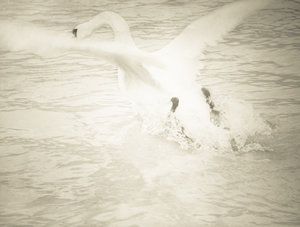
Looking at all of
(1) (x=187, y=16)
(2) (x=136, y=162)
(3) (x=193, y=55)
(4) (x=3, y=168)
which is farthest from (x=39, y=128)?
(1) (x=187, y=16)

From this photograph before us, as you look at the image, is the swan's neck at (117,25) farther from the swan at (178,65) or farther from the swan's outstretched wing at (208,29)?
the swan's outstretched wing at (208,29)

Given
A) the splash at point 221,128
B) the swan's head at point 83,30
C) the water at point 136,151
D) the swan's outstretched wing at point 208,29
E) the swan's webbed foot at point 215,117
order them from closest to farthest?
the water at point 136,151 → the splash at point 221,128 → the swan's webbed foot at point 215,117 → the swan's outstretched wing at point 208,29 → the swan's head at point 83,30

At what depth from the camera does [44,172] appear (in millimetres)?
2648

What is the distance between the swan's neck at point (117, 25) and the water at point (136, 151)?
2.01 feet

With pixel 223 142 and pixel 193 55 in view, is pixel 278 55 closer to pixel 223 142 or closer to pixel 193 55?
pixel 193 55

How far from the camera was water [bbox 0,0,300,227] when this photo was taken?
219 cm

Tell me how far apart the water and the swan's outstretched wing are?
1.69 ft

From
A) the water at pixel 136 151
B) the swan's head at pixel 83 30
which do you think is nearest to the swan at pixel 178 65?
the swan's head at pixel 83 30

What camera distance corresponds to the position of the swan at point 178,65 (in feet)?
10.4

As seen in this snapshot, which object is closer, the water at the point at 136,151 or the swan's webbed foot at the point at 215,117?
the water at the point at 136,151

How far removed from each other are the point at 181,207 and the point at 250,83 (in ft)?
6.47

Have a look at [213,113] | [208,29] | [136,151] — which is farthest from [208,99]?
[136,151]

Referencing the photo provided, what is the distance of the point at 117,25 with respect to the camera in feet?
11.6

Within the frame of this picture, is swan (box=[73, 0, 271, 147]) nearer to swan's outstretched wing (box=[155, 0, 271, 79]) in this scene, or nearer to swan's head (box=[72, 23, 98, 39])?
swan's outstretched wing (box=[155, 0, 271, 79])
